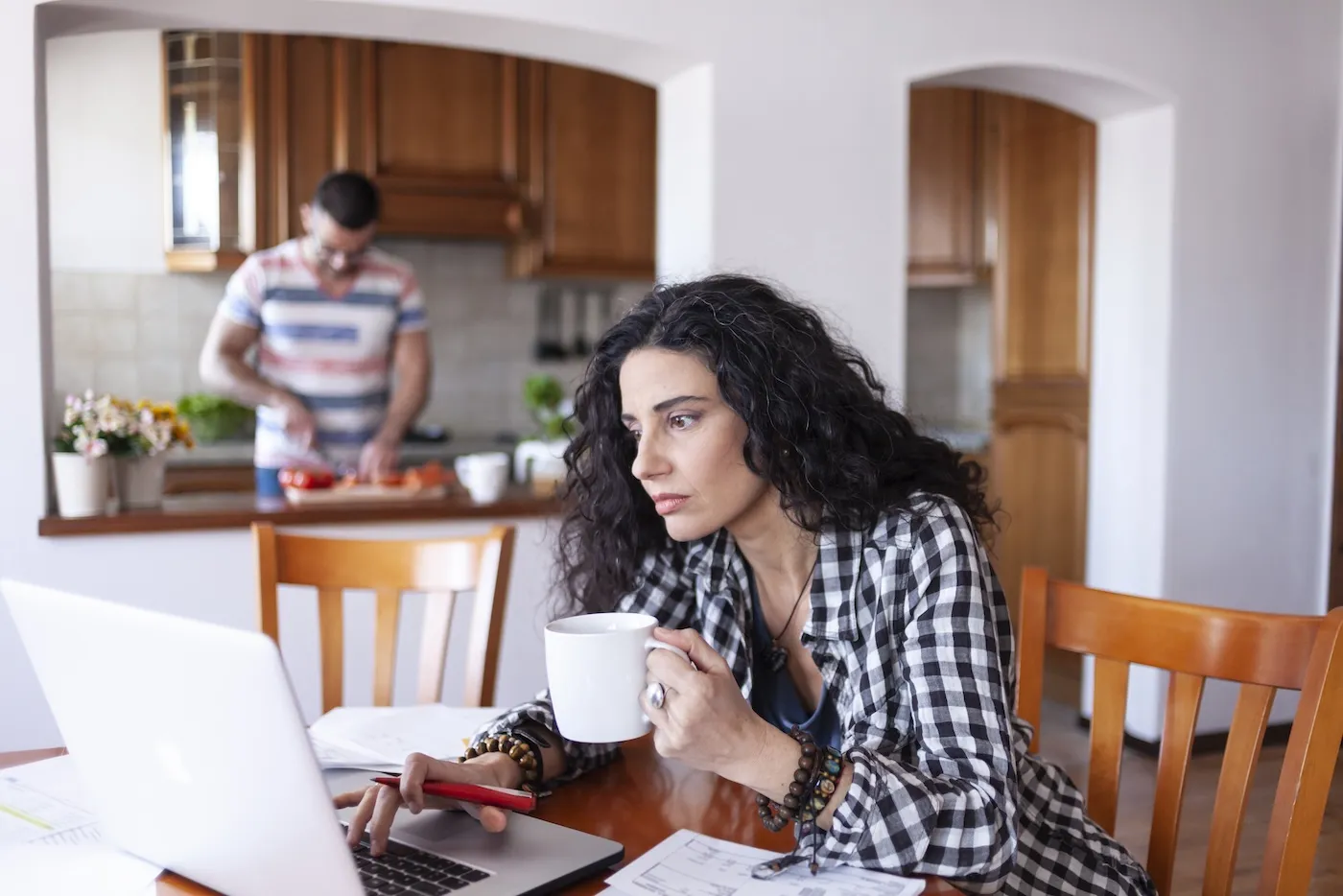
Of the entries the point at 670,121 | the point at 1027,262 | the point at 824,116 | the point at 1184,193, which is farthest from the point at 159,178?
the point at 1184,193

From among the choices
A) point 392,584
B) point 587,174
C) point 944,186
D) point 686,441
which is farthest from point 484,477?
point 944,186

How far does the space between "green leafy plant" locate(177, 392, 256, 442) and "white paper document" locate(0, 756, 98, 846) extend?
299 cm

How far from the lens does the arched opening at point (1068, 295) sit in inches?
143

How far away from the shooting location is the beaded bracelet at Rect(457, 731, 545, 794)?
128cm

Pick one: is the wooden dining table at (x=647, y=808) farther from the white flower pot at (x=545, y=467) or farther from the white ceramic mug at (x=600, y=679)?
the white flower pot at (x=545, y=467)

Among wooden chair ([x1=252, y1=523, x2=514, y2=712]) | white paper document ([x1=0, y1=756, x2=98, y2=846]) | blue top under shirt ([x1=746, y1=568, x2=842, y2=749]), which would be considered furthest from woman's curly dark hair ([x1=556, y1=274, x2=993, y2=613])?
white paper document ([x1=0, y1=756, x2=98, y2=846])

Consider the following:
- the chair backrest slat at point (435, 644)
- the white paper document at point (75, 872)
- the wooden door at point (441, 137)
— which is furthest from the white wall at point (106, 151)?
the white paper document at point (75, 872)

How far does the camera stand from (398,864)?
1.03 metres

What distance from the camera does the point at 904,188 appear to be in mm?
3324

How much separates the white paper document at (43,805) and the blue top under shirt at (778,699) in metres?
0.72

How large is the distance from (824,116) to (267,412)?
66.6 inches

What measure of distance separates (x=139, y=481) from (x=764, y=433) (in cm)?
196

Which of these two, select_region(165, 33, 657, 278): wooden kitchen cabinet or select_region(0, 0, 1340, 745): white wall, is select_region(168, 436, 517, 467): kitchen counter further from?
select_region(0, 0, 1340, 745): white wall

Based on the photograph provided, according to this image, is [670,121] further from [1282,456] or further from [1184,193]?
[1282,456]
